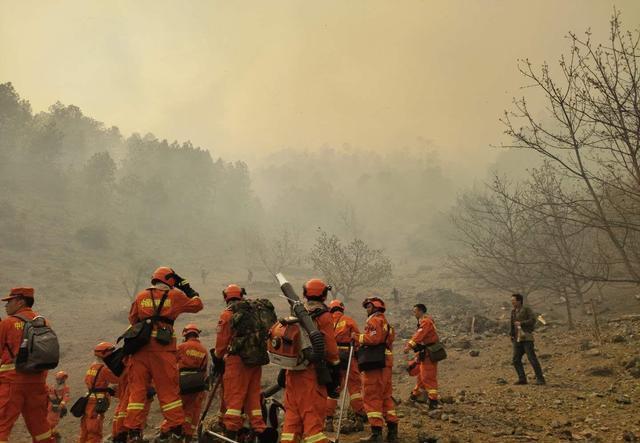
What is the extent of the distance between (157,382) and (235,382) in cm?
101

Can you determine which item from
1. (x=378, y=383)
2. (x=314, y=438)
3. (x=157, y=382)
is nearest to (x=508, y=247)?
(x=378, y=383)

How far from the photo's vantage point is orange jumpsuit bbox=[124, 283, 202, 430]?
16.6 feet

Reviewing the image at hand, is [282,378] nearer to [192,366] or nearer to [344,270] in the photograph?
[192,366]

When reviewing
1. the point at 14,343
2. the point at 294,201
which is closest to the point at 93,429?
the point at 14,343

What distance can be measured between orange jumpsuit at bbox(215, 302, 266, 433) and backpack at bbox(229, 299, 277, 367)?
110 mm

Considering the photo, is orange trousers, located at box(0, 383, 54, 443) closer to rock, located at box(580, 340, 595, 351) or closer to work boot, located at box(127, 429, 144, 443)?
work boot, located at box(127, 429, 144, 443)

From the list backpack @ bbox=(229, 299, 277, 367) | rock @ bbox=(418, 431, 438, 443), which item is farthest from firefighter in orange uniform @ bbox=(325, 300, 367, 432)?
backpack @ bbox=(229, 299, 277, 367)

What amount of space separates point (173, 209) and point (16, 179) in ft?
69.1

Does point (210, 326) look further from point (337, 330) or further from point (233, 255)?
point (233, 255)

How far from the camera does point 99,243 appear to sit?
151 feet

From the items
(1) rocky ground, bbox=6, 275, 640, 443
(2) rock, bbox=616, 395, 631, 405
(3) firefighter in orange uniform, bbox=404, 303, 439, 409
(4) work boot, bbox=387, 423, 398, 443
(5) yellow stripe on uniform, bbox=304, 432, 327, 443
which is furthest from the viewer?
(3) firefighter in orange uniform, bbox=404, 303, 439, 409

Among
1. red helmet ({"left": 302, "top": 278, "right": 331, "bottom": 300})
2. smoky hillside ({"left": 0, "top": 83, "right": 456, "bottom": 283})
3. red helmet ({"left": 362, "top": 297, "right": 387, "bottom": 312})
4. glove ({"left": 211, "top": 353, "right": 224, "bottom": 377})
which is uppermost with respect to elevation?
smoky hillside ({"left": 0, "top": 83, "right": 456, "bottom": 283})

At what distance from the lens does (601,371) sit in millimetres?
10281

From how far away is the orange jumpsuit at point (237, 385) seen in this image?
554 centimetres
